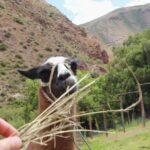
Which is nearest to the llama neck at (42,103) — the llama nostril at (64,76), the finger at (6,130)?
the llama nostril at (64,76)

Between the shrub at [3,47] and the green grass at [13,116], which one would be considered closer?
the green grass at [13,116]

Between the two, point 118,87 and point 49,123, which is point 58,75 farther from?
point 118,87

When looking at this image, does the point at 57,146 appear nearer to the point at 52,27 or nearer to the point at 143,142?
the point at 143,142

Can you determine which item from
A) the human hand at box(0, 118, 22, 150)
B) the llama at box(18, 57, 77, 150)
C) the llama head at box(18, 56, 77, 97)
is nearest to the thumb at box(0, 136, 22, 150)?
the human hand at box(0, 118, 22, 150)

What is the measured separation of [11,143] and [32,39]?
84.7 meters

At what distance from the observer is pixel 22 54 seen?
260ft

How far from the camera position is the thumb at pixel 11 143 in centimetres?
214

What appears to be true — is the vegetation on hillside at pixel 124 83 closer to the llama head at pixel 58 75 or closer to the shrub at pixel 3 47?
the shrub at pixel 3 47

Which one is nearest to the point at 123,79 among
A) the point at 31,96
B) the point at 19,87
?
the point at 31,96

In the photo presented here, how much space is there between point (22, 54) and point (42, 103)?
7337 cm

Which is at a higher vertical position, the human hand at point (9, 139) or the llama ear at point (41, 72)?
the llama ear at point (41, 72)

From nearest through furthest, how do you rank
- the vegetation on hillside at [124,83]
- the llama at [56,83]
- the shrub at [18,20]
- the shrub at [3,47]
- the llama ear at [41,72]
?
the llama at [56,83], the llama ear at [41,72], the vegetation on hillside at [124,83], the shrub at [3,47], the shrub at [18,20]

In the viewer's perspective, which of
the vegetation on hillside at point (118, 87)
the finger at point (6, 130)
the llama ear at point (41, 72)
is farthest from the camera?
the vegetation on hillside at point (118, 87)

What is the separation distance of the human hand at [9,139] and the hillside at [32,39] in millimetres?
57837
